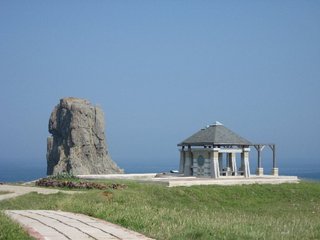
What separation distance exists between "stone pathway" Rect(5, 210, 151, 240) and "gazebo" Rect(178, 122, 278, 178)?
22.0m

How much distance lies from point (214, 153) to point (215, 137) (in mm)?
1013

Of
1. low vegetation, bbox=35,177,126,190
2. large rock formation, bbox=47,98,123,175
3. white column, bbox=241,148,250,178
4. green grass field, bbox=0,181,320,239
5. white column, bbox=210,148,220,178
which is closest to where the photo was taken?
green grass field, bbox=0,181,320,239

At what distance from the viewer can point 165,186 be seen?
28.0 m

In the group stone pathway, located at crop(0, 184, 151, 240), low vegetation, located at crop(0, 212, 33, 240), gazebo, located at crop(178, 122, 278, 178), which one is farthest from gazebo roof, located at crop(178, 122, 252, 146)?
low vegetation, located at crop(0, 212, 33, 240)

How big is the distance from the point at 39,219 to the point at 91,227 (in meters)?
1.81

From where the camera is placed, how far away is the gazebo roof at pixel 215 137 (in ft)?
114

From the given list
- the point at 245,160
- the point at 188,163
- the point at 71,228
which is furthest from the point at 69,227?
the point at 245,160

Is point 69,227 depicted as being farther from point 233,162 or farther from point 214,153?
point 233,162

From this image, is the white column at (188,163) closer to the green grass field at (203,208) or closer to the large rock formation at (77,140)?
the green grass field at (203,208)

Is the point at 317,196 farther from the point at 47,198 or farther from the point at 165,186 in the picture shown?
the point at 47,198

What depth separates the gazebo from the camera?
114 feet

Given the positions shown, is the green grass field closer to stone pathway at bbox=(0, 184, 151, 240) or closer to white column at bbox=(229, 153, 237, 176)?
stone pathway at bbox=(0, 184, 151, 240)

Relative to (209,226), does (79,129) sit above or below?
above

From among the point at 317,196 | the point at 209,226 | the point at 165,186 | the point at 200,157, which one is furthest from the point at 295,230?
the point at 200,157
